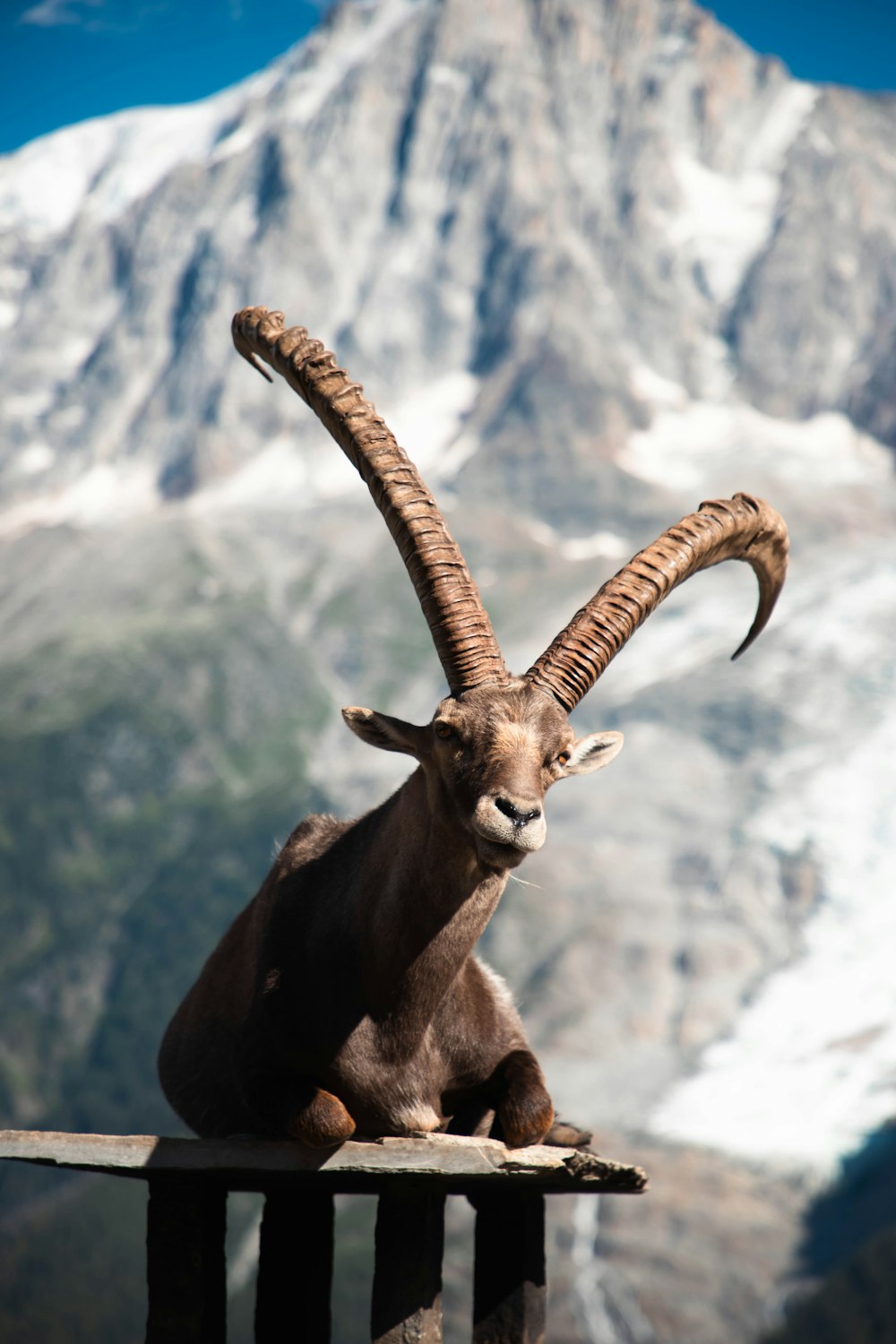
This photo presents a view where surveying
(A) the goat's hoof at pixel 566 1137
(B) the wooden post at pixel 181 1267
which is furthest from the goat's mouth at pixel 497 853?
(B) the wooden post at pixel 181 1267

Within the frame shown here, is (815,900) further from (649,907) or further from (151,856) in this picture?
(151,856)

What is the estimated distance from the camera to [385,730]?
324 inches

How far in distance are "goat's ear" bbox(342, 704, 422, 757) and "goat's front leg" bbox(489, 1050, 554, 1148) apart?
205 cm

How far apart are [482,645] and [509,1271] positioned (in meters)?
4.78

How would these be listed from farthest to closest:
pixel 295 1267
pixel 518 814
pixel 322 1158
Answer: pixel 295 1267 < pixel 322 1158 < pixel 518 814

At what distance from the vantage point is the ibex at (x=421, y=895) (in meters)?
7.70

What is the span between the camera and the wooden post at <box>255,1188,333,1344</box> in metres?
9.30

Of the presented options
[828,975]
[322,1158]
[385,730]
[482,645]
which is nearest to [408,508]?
[482,645]

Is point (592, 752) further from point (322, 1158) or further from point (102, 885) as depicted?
point (102, 885)

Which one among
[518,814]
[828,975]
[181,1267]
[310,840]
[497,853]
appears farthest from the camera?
[828,975]

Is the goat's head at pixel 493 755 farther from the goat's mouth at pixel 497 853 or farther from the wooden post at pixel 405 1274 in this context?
the wooden post at pixel 405 1274

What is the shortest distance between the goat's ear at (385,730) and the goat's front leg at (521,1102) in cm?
205

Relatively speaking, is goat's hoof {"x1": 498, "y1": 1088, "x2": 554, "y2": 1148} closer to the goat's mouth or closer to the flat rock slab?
the flat rock slab

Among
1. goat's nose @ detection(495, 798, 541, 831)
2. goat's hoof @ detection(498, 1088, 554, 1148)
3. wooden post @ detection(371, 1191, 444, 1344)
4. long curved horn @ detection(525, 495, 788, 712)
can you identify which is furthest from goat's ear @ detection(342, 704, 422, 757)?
wooden post @ detection(371, 1191, 444, 1344)
